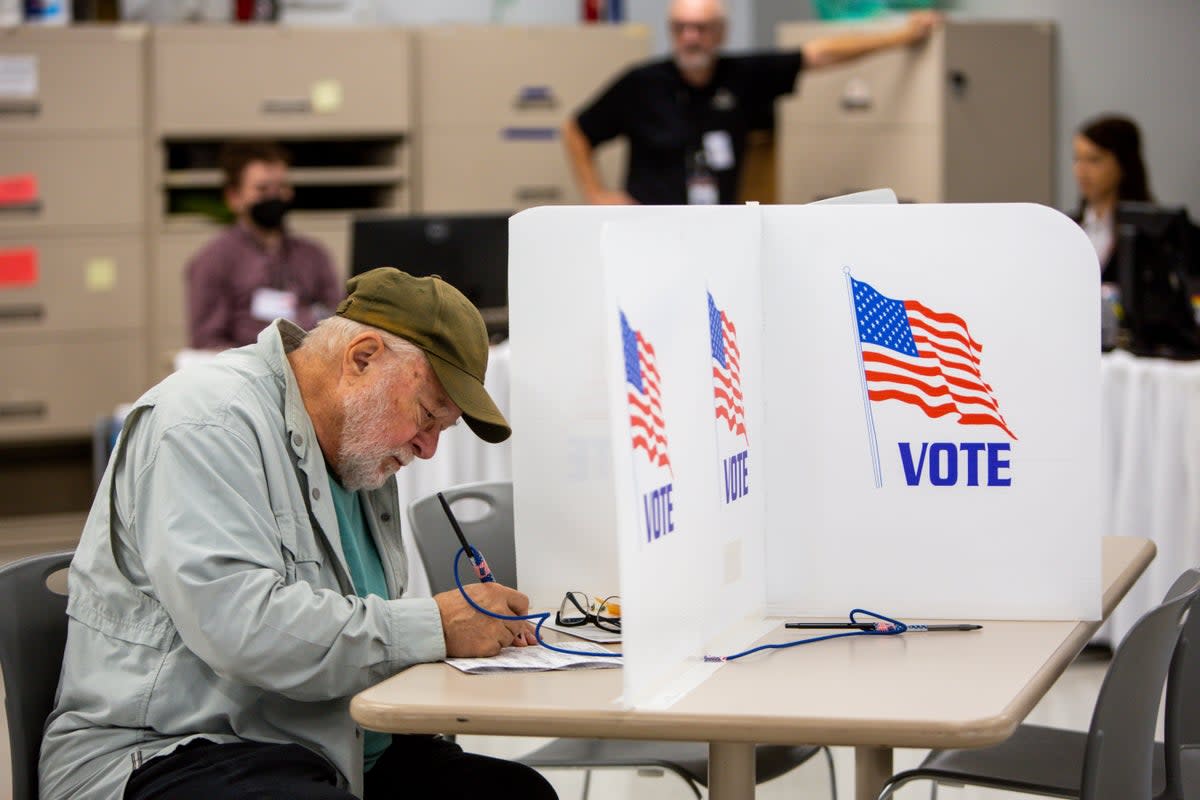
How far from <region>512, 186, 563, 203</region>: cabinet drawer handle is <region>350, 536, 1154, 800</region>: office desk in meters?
4.36

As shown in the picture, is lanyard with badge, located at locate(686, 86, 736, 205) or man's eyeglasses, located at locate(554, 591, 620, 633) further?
lanyard with badge, located at locate(686, 86, 736, 205)

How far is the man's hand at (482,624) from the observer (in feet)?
5.82

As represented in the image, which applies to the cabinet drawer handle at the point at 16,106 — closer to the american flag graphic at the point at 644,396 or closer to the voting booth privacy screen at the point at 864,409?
the voting booth privacy screen at the point at 864,409

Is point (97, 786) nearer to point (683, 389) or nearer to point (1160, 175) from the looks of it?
point (683, 389)

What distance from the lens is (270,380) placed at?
187 centimetres

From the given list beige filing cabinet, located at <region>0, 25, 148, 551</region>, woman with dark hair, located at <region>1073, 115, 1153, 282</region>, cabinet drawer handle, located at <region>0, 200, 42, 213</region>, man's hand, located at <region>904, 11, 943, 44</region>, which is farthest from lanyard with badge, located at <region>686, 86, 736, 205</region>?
cabinet drawer handle, located at <region>0, 200, 42, 213</region>

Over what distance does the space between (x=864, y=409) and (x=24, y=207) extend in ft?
14.9

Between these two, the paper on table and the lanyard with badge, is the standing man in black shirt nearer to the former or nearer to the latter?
the lanyard with badge

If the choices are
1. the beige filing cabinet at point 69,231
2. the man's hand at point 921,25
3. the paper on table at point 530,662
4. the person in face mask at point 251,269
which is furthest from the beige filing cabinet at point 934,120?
the paper on table at point 530,662

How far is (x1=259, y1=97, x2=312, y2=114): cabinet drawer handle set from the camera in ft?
19.2

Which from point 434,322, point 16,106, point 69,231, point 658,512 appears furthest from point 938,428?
point 16,106

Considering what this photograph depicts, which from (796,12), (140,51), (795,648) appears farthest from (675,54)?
(795,648)

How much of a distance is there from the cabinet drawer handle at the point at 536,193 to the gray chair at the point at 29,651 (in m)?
4.24

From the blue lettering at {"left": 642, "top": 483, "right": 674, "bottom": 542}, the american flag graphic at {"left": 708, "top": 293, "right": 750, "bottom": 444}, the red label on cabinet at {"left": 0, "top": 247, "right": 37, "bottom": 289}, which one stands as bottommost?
the blue lettering at {"left": 642, "top": 483, "right": 674, "bottom": 542}
